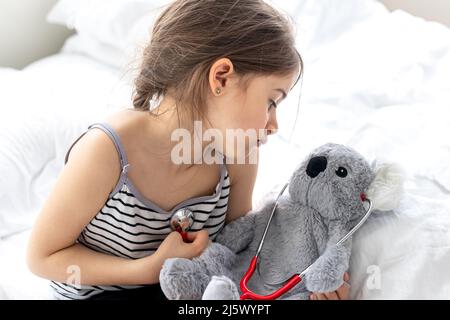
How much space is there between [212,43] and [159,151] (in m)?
0.22

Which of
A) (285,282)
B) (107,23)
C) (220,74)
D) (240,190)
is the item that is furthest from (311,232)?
(107,23)

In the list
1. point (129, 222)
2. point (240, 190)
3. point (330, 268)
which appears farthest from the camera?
point (240, 190)

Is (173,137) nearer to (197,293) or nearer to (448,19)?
(197,293)

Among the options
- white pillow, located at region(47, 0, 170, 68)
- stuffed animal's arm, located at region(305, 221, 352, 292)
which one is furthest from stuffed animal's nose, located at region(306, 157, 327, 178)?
white pillow, located at region(47, 0, 170, 68)

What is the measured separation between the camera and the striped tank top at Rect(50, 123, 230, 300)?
3.25 feet

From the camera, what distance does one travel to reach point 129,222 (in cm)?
100

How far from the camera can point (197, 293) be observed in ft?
3.01

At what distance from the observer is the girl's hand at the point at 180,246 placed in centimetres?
97

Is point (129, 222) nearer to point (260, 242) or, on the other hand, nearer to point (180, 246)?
point (180, 246)

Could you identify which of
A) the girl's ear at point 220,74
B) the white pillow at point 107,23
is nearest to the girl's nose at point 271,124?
the girl's ear at point 220,74

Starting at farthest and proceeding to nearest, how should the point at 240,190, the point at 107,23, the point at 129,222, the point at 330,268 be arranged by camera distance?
the point at 107,23 < the point at 240,190 < the point at 129,222 < the point at 330,268

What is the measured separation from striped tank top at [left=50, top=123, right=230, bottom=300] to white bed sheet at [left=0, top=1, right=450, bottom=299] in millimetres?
153

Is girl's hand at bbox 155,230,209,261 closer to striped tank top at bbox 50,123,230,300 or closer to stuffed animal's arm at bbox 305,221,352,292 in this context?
striped tank top at bbox 50,123,230,300
